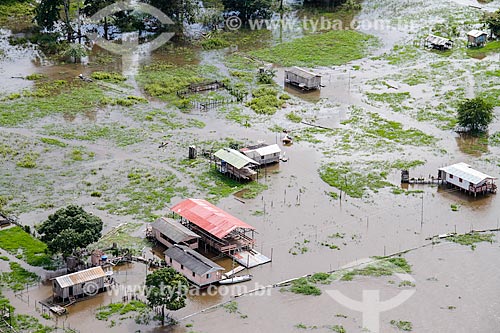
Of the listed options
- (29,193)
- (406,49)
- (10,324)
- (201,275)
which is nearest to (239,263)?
(201,275)

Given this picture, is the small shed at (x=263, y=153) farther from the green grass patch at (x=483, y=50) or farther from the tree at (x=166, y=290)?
the green grass patch at (x=483, y=50)

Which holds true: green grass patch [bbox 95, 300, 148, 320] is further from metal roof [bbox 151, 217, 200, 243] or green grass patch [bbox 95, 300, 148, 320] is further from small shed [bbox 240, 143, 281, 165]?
small shed [bbox 240, 143, 281, 165]

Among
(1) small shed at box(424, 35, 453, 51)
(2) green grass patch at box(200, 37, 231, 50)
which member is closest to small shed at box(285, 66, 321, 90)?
(2) green grass patch at box(200, 37, 231, 50)

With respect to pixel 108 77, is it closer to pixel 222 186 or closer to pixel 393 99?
pixel 222 186

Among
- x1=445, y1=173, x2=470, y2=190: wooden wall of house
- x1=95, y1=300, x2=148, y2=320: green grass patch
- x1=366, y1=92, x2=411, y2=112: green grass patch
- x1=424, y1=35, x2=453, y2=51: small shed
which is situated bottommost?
x1=95, y1=300, x2=148, y2=320: green grass patch

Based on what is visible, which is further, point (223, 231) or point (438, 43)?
point (438, 43)

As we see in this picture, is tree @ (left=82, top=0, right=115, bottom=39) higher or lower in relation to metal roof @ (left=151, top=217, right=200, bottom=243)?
higher

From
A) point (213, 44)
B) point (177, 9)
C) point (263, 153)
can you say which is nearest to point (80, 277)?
point (263, 153)

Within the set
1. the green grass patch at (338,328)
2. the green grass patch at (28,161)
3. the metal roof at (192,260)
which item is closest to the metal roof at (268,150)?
the metal roof at (192,260)
